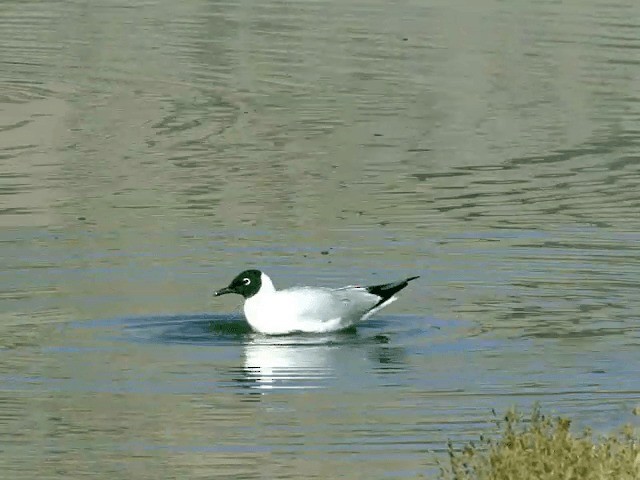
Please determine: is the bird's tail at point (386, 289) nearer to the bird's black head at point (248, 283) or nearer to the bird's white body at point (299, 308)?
the bird's white body at point (299, 308)

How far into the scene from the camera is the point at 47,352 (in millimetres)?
15297

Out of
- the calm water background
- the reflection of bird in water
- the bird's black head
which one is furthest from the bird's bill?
the reflection of bird in water

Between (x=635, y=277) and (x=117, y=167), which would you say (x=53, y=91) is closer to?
(x=117, y=167)

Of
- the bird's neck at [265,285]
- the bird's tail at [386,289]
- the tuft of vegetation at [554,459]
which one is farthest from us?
the bird's tail at [386,289]

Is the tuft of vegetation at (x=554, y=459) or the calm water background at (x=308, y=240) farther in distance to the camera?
the calm water background at (x=308, y=240)

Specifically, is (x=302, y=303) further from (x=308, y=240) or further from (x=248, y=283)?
(x=308, y=240)

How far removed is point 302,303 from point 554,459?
637cm

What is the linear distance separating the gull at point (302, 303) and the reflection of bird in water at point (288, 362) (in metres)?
0.12

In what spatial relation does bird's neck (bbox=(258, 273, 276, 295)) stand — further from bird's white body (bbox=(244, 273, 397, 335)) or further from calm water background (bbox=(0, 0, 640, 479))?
calm water background (bbox=(0, 0, 640, 479))

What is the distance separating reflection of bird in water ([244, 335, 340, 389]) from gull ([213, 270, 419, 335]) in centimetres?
12

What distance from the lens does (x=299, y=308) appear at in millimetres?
16094

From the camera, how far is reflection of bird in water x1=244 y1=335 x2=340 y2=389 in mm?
14383

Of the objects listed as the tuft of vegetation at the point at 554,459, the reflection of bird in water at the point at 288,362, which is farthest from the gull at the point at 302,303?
the tuft of vegetation at the point at 554,459

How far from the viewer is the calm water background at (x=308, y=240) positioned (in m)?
13.1
